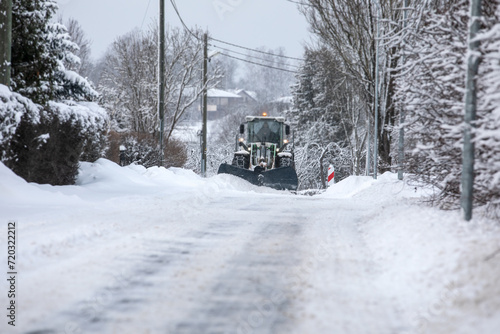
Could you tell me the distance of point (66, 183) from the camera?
1311cm

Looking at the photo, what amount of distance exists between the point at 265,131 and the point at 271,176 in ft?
14.4

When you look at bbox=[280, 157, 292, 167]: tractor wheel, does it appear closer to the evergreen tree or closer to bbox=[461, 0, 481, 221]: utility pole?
the evergreen tree

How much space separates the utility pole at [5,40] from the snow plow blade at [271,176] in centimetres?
1111

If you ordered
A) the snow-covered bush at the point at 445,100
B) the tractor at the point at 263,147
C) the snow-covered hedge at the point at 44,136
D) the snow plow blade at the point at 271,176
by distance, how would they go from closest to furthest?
1. the snow-covered bush at the point at 445,100
2. the snow-covered hedge at the point at 44,136
3. the snow plow blade at the point at 271,176
4. the tractor at the point at 263,147

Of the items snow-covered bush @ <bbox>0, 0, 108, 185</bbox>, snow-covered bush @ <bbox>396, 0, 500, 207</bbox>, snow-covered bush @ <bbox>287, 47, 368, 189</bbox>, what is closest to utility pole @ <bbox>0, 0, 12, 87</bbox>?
snow-covered bush @ <bbox>0, 0, 108, 185</bbox>

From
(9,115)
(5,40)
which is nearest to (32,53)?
(5,40)

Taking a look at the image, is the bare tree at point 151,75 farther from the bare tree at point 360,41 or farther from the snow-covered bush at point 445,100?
the snow-covered bush at point 445,100

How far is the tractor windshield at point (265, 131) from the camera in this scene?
83.7ft

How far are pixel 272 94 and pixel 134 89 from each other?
92.6 meters

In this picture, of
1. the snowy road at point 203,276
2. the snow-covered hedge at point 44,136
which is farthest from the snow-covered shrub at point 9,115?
the snowy road at point 203,276

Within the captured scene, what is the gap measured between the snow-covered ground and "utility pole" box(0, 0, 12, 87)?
10.5ft

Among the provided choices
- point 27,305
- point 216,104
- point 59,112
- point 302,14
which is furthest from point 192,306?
point 216,104

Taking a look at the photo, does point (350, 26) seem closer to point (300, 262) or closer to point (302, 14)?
point (302, 14)

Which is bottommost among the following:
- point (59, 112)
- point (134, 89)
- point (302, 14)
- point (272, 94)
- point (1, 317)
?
point (1, 317)
